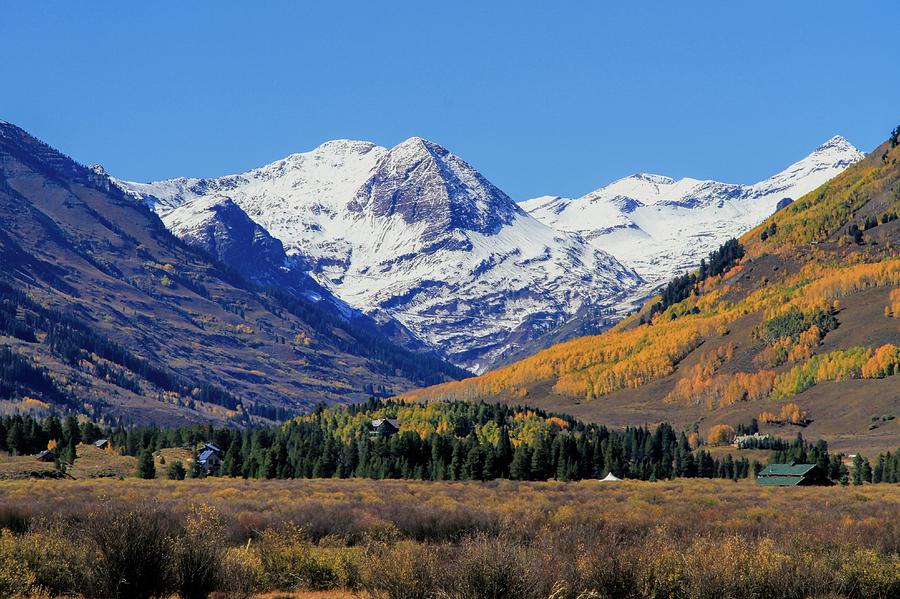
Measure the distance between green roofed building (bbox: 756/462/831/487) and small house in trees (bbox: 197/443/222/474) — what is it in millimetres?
74407

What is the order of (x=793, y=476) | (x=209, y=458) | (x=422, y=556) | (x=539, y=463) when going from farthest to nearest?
1. (x=209, y=458)
2. (x=793, y=476)
3. (x=539, y=463)
4. (x=422, y=556)

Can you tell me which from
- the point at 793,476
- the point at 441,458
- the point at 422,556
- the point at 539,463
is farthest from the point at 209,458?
the point at 422,556

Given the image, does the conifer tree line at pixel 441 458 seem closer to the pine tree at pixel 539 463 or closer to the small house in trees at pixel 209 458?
the pine tree at pixel 539 463

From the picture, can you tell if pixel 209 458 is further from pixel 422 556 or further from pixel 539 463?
pixel 422 556

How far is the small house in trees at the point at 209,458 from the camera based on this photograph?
6478 inches

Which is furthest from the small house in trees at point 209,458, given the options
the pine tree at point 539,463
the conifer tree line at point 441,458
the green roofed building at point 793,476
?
the green roofed building at point 793,476

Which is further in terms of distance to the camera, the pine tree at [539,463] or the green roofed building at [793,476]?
the pine tree at [539,463]

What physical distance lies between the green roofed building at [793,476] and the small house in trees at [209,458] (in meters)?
74.4

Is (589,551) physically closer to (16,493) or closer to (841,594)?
(841,594)

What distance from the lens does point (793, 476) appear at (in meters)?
147

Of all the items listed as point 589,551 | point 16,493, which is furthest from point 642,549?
point 16,493

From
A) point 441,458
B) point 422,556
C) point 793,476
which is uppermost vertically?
point 441,458

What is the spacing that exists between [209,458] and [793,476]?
8168cm

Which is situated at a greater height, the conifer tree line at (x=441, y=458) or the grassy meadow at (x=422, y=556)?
the conifer tree line at (x=441, y=458)
